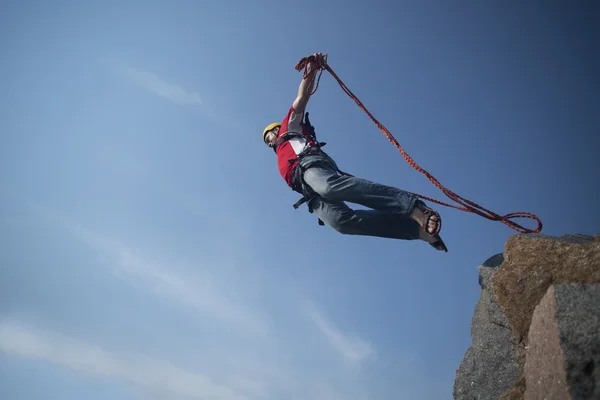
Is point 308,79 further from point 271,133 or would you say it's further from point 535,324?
point 535,324

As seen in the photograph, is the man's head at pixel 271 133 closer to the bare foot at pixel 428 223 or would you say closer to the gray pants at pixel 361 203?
the gray pants at pixel 361 203

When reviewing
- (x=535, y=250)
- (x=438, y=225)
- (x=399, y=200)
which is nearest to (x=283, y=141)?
(x=399, y=200)

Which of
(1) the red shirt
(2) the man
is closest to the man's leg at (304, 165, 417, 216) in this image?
(2) the man

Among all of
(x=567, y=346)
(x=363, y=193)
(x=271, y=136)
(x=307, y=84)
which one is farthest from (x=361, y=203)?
(x=567, y=346)

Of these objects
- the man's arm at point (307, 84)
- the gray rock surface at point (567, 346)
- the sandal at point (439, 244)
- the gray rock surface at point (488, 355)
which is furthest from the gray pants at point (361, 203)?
the gray rock surface at point (567, 346)

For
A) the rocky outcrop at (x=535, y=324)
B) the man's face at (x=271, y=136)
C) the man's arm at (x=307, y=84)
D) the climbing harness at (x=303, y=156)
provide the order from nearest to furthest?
the rocky outcrop at (x=535, y=324)
the climbing harness at (x=303, y=156)
the man's arm at (x=307, y=84)
the man's face at (x=271, y=136)

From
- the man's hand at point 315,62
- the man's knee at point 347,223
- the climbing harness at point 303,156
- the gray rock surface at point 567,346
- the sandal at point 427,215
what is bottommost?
the gray rock surface at point 567,346

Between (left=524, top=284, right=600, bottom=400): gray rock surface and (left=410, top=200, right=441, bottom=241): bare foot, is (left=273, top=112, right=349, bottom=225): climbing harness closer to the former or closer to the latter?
(left=410, top=200, right=441, bottom=241): bare foot

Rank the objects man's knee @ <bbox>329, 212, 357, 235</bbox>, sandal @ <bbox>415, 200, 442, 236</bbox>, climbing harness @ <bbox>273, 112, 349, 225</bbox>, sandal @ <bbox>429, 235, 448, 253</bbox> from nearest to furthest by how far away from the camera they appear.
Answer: sandal @ <bbox>415, 200, 442, 236</bbox>
sandal @ <bbox>429, 235, 448, 253</bbox>
man's knee @ <bbox>329, 212, 357, 235</bbox>
climbing harness @ <bbox>273, 112, 349, 225</bbox>

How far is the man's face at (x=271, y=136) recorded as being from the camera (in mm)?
5926

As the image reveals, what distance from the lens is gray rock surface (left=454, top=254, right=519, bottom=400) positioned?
4176 mm

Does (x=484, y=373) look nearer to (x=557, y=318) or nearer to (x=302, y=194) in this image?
(x=557, y=318)

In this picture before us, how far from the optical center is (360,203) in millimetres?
4664

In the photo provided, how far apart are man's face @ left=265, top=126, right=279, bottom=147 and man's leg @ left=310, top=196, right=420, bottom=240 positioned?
1.72m
